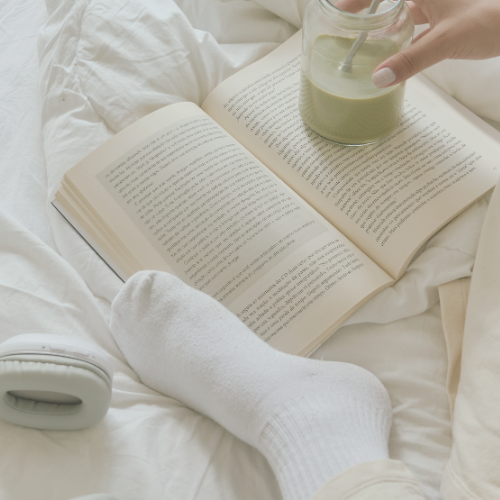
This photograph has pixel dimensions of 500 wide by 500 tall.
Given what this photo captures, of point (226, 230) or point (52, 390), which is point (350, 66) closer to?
point (226, 230)

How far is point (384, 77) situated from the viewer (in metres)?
0.53

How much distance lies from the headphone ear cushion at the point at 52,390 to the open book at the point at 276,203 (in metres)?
0.18

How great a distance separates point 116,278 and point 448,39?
0.48 m

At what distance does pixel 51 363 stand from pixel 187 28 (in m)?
0.53

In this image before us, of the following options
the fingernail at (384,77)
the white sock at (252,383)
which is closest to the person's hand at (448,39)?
the fingernail at (384,77)

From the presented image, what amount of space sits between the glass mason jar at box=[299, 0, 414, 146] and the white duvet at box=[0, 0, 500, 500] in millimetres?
165

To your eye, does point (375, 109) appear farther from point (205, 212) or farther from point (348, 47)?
point (205, 212)

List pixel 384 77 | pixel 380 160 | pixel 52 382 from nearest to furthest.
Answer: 1. pixel 52 382
2. pixel 384 77
3. pixel 380 160

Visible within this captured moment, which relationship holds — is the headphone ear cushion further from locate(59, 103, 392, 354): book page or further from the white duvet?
locate(59, 103, 392, 354): book page

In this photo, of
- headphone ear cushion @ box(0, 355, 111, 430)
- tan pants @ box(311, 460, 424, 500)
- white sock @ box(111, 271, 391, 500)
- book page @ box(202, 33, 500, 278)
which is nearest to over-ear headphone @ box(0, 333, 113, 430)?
headphone ear cushion @ box(0, 355, 111, 430)

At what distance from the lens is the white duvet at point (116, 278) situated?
0.49 metres

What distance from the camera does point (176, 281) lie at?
57 cm

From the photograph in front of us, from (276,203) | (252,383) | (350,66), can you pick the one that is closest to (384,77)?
(350,66)

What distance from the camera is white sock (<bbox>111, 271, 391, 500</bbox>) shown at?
0.48 m
